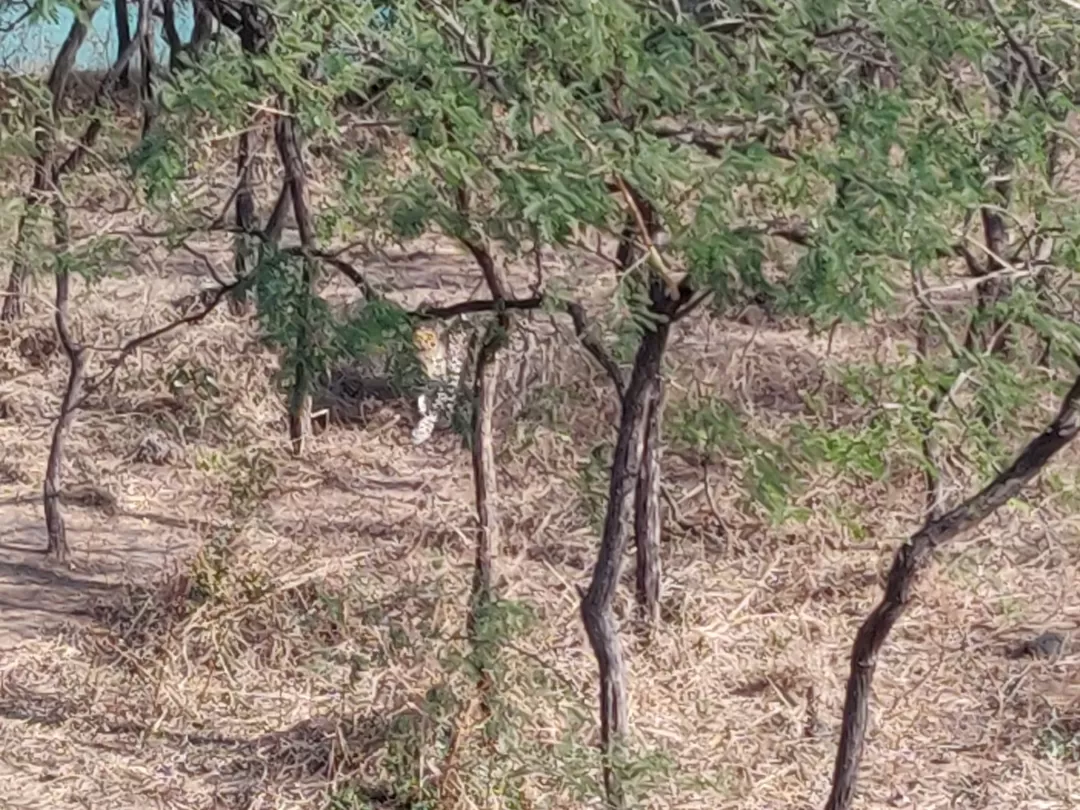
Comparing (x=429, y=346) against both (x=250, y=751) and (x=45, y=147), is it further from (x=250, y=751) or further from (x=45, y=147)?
(x=250, y=751)

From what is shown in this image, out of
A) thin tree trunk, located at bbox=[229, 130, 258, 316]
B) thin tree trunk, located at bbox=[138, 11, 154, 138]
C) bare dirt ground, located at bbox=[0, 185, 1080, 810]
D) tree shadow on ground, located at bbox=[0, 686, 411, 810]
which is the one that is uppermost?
thin tree trunk, located at bbox=[138, 11, 154, 138]

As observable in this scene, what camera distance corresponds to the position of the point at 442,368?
20.9 feet

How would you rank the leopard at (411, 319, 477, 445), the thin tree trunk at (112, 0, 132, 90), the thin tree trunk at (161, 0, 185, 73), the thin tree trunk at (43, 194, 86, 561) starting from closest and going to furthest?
the leopard at (411, 319, 477, 445) → the thin tree trunk at (43, 194, 86, 561) → the thin tree trunk at (161, 0, 185, 73) → the thin tree trunk at (112, 0, 132, 90)

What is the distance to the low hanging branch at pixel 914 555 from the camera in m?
2.81

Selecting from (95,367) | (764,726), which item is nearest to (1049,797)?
(764,726)

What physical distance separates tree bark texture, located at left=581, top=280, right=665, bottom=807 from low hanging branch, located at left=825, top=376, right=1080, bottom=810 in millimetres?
501

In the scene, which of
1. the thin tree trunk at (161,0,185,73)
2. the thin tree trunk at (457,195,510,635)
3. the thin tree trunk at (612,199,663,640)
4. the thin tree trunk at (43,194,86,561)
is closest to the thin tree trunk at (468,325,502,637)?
the thin tree trunk at (457,195,510,635)

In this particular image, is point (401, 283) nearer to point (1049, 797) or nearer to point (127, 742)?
point (127, 742)

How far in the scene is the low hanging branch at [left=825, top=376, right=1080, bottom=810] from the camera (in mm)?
2807

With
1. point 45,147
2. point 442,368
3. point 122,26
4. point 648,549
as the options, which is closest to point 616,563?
point 648,549

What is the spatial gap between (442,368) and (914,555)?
3.58m

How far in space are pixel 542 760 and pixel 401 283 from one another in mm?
3888

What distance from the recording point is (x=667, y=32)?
291cm

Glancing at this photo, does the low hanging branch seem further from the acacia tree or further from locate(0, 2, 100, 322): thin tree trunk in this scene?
locate(0, 2, 100, 322): thin tree trunk
